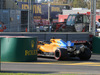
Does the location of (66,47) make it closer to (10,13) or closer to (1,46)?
(1,46)

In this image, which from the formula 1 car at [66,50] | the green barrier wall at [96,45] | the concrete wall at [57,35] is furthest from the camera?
the concrete wall at [57,35]

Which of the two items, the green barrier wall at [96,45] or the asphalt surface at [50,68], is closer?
the asphalt surface at [50,68]

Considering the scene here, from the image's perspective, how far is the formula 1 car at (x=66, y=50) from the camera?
14406 mm

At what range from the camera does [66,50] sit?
1441 cm

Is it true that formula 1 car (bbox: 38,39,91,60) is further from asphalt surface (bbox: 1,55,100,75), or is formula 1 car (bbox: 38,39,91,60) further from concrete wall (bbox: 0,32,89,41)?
concrete wall (bbox: 0,32,89,41)

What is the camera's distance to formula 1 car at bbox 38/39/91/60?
14406mm

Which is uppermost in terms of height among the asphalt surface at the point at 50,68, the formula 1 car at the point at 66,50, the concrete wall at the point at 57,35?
the concrete wall at the point at 57,35

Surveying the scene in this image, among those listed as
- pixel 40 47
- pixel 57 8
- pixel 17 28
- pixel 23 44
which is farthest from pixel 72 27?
pixel 57 8

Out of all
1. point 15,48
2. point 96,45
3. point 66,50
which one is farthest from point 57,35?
point 15,48

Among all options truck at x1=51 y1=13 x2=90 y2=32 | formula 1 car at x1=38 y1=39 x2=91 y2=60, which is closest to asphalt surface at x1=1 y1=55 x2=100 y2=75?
formula 1 car at x1=38 y1=39 x2=91 y2=60

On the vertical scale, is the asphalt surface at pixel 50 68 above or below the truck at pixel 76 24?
below

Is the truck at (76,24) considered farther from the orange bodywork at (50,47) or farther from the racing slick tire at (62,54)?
the racing slick tire at (62,54)

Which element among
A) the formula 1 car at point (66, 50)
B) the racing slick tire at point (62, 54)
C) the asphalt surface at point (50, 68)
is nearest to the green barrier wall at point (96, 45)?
the formula 1 car at point (66, 50)

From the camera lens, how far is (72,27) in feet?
92.6
